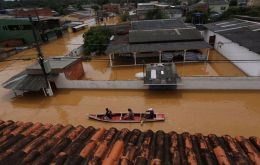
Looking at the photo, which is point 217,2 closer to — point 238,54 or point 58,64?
point 238,54

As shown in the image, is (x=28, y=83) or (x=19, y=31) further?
(x=19, y=31)

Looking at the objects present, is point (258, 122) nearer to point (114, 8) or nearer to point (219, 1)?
point (219, 1)

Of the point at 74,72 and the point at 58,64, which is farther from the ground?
the point at 58,64

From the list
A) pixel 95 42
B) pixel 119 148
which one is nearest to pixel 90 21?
pixel 95 42

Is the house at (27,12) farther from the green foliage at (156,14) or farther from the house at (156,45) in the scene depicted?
the house at (156,45)

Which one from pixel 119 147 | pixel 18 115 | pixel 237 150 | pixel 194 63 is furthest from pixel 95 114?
pixel 194 63

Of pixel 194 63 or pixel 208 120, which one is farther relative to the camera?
pixel 194 63
